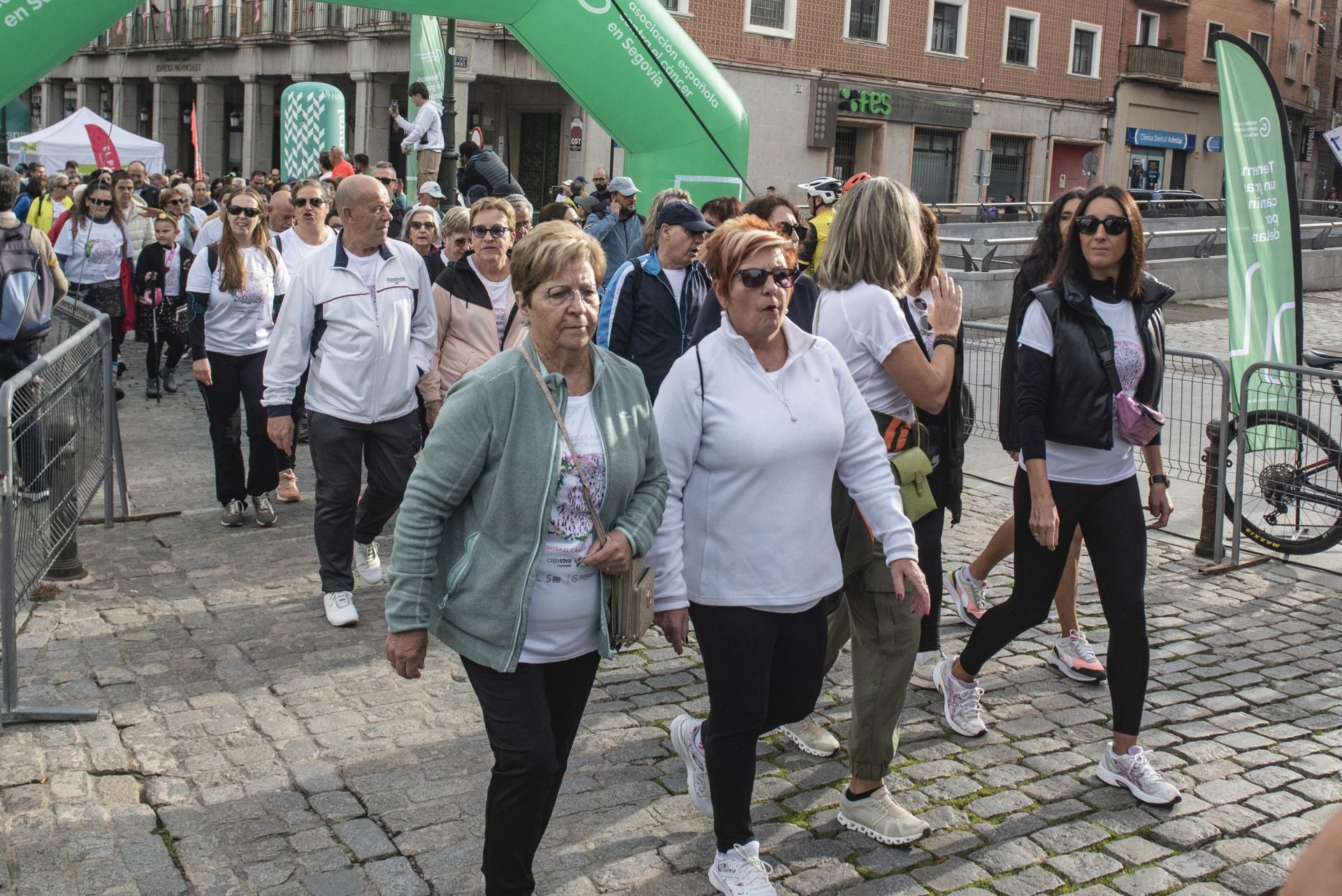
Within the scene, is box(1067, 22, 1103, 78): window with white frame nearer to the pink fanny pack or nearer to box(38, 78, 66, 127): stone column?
box(38, 78, 66, 127): stone column

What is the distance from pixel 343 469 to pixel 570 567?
3033 mm

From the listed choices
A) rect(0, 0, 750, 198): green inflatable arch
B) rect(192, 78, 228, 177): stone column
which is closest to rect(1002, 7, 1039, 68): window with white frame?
rect(192, 78, 228, 177): stone column

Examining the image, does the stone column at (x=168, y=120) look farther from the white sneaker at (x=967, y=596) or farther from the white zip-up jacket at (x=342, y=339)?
the white sneaker at (x=967, y=596)

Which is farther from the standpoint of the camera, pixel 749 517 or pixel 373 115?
pixel 373 115

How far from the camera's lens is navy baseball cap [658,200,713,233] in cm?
579

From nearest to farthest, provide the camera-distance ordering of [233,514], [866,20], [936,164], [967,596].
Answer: [967,596]
[233,514]
[866,20]
[936,164]

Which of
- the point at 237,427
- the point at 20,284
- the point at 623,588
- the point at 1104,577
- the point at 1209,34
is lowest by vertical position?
the point at 237,427

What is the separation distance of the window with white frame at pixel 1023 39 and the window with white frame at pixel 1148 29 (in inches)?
245

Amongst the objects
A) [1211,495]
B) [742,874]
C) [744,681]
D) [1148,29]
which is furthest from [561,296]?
[1148,29]

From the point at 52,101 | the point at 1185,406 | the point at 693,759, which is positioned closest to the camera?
the point at 693,759

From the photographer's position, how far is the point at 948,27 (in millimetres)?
41719

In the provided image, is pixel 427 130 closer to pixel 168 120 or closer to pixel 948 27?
pixel 948 27

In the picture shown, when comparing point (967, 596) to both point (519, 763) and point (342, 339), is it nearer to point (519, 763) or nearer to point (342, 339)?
point (342, 339)

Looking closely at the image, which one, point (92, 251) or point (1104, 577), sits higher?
point (92, 251)
